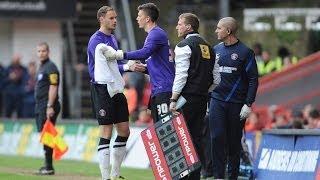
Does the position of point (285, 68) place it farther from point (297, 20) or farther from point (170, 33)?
point (170, 33)

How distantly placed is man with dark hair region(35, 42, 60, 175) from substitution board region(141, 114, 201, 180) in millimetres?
3599

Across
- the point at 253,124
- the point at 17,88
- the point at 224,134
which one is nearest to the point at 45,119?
the point at 224,134

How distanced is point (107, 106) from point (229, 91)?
5.99 ft

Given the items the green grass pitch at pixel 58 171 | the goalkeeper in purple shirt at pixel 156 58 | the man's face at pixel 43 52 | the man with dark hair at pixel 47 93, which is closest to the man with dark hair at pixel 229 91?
the goalkeeper in purple shirt at pixel 156 58

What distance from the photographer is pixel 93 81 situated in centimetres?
1273

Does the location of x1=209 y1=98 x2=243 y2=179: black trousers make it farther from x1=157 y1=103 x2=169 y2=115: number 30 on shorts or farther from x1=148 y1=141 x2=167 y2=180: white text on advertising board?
x1=148 y1=141 x2=167 y2=180: white text on advertising board

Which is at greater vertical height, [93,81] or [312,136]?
[93,81]

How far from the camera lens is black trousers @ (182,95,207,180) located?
39.7 feet

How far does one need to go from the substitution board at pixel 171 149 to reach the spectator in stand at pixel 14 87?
48.1ft

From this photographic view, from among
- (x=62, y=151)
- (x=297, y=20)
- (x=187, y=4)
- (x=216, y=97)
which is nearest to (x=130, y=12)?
(x=187, y=4)

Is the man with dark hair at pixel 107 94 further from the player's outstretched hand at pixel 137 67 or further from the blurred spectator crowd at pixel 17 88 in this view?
the blurred spectator crowd at pixel 17 88

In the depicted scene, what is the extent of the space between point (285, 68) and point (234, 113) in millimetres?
9049

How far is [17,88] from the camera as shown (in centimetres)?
2642

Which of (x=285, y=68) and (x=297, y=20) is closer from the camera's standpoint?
(x=285, y=68)
